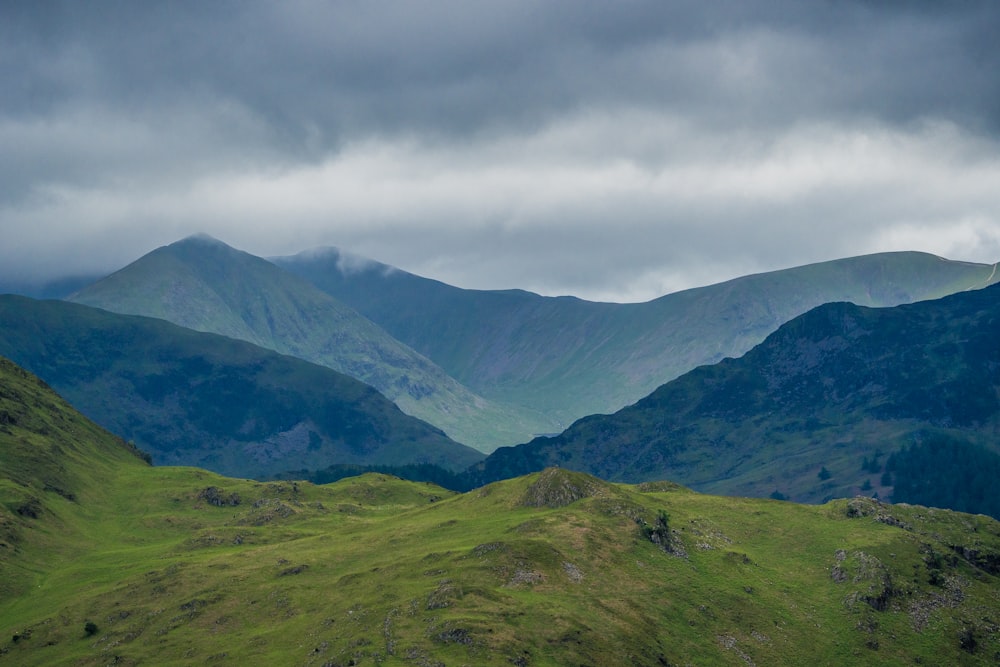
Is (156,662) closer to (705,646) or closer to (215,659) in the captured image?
(215,659)

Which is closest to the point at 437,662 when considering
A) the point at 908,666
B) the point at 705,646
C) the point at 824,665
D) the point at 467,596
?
the point at 467,596

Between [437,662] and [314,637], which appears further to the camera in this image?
[314,637]

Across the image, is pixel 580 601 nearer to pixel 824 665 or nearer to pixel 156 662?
pixel 824 665

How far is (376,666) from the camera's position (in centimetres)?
17050

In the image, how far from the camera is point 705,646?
19750cm

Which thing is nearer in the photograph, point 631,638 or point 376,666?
point 376,666

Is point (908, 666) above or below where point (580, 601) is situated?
below

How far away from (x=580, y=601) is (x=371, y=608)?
124ft

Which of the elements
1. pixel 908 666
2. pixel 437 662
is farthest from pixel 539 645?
pixel 908 666

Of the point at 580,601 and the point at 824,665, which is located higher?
the point at 580,601

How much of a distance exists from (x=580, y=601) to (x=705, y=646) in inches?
942

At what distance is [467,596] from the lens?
19225cm

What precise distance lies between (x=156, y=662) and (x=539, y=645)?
240 feet

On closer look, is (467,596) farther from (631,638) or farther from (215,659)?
(215,659)
